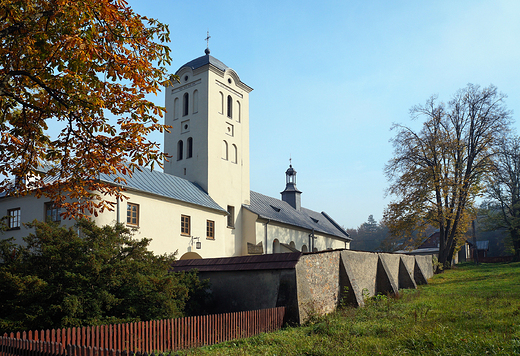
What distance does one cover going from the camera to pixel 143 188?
71.5 ft

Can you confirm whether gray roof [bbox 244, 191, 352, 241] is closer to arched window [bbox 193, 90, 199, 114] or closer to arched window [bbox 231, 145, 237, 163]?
arched window [bbox 231, 145, 237, 163]

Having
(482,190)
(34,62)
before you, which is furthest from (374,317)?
(482,190)

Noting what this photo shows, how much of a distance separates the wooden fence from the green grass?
394mm

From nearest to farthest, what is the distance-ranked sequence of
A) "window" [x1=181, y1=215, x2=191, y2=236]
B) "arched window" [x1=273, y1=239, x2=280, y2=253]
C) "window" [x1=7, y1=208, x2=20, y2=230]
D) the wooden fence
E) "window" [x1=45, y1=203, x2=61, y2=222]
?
1. the wooden fence
2. "window" [x1=45, y1=203, x2=61, y2=222]
3. "window" [x1=7, y1=208, x2=20, y2=230]
4. "window" [x1=181, y1=215, x2=191, y2=236]
5. "arched window" [x1=273, y1=239, x2=280, y2=253]

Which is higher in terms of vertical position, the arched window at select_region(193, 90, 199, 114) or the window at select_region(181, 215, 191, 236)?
the arched window at select_region(193, 90, 199, 114)

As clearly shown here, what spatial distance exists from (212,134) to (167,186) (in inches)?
256

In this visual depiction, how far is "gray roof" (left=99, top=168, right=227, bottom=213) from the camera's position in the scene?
21.8 meters

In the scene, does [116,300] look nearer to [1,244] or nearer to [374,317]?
[1,244]

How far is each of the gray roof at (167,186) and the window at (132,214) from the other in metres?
0.87

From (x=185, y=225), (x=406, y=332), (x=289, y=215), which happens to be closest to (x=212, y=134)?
(x=185, y=225)

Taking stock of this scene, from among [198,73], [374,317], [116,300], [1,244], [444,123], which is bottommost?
[374,317]

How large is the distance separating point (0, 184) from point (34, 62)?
342 cm

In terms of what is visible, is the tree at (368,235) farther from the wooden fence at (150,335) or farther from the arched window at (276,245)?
the wooden fence at (150,335)

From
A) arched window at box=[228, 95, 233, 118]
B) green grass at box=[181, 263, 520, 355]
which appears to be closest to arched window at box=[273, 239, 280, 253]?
arched window at box=[228, 95, 233, 118]
